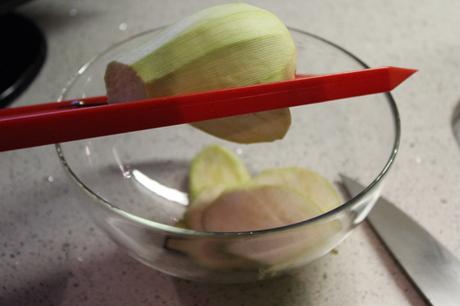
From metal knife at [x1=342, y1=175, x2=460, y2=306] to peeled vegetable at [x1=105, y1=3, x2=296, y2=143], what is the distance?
0.48ft

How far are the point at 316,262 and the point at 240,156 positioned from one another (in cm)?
15

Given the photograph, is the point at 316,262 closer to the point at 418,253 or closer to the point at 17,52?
the point at 418,253

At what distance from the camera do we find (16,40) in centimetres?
66

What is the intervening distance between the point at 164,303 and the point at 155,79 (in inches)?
6.8

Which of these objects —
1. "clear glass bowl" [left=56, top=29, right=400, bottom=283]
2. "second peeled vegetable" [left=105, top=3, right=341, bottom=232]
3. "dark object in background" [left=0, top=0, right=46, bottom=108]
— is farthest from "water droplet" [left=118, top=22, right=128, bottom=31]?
"second peeled vegetable" [left=105, top=3, right=341, bottom=232]

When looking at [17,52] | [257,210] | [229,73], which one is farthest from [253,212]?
[17,52]

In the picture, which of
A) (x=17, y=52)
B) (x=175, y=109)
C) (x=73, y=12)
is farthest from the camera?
(x=73, y=12)

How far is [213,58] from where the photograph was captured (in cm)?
35

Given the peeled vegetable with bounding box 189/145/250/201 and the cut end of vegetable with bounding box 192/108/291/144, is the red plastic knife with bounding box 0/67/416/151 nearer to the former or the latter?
the cut end of vegetable with bounding box 192/108/291/144

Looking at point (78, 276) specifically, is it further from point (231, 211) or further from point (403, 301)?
point (403, 301)

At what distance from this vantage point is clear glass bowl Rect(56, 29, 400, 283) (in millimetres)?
313

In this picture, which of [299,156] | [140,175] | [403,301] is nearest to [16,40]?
[140,175]

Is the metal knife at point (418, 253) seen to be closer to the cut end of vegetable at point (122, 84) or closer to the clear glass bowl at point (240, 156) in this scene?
the clear glass bowl at point (240, 156)

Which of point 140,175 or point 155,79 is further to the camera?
point 140,175
